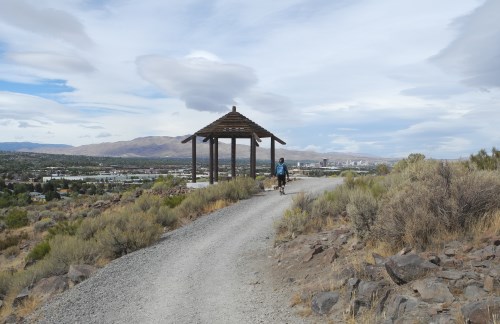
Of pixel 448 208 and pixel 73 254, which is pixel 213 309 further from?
pixel 73 254

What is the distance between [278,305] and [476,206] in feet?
12.8

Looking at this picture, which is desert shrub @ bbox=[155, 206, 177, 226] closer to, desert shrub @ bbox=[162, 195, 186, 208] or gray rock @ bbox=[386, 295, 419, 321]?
desert shrub @ bbox=[162, 195, 186, 208]

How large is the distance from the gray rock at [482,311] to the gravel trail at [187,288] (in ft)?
7.95

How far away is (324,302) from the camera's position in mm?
6445

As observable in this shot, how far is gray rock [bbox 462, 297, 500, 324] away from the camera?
15.0 feet

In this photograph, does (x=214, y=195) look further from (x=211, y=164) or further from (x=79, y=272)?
(x=79, y=272)

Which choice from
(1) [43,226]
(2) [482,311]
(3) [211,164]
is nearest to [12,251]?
(1) [43,226]

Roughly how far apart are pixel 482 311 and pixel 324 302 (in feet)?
7.67

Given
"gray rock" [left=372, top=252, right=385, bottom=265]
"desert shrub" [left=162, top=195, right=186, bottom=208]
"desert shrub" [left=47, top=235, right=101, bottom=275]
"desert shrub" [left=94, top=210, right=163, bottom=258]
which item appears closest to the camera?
"gray rock" [left=372, top=252, right=385, bottom=265]

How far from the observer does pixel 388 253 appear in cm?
750

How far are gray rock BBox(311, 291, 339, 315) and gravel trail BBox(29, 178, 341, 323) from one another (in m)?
0.31

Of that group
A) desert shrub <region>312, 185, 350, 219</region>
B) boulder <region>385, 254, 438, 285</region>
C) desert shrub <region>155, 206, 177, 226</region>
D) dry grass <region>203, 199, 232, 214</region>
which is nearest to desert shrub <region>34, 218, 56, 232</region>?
dry grass <region>203, 199, 232, 214</region>

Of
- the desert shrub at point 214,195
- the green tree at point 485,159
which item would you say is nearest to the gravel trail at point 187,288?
the desert shrub at point 214,195

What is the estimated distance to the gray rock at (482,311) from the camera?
4.57 m
